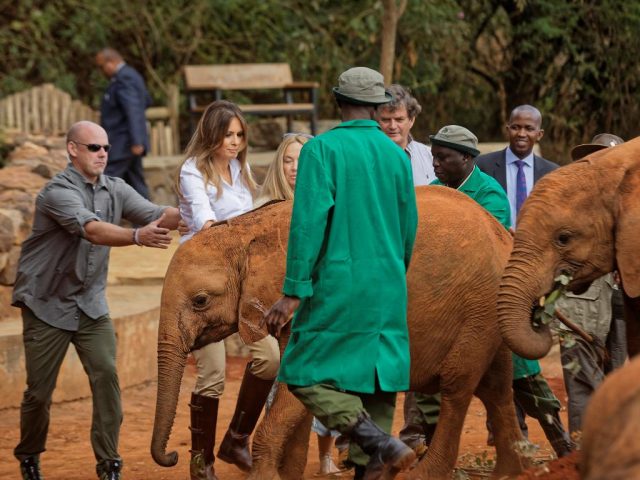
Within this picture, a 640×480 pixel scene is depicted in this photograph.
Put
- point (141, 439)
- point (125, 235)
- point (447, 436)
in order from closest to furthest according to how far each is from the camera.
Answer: point (447, 436) < point (125, 235) < point (141, 439)

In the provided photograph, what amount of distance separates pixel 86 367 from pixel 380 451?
273cm

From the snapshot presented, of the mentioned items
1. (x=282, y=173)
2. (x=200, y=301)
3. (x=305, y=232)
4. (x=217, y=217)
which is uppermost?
(x=305, y=232)

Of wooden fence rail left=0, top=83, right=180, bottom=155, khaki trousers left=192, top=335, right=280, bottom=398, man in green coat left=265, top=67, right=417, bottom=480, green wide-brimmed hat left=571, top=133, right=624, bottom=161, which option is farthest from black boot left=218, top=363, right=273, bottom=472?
wooden fence rail left=0, top=83, right=180, bottom=155

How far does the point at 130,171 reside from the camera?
15812mm

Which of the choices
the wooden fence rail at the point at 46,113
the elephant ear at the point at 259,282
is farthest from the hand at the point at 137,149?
the elephant ear at the point at 259,282

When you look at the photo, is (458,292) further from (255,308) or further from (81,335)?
(81,335)

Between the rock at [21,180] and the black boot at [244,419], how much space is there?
4.92 m

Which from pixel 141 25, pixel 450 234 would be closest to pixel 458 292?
pixel 450 234

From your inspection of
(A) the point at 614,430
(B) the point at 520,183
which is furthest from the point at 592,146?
(A) the point at 614,430

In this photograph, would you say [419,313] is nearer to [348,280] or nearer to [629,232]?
[348,280]

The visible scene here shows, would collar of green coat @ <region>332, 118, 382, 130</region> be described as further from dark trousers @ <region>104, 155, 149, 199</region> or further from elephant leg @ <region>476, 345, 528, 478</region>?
dark trousers @ <region>104, 155, 149, 199</region>

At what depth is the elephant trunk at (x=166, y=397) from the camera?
696cm

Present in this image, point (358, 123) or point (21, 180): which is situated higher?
point (358, 123)

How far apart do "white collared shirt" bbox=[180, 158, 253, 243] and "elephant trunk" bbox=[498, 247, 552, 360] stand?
196 centimetres
